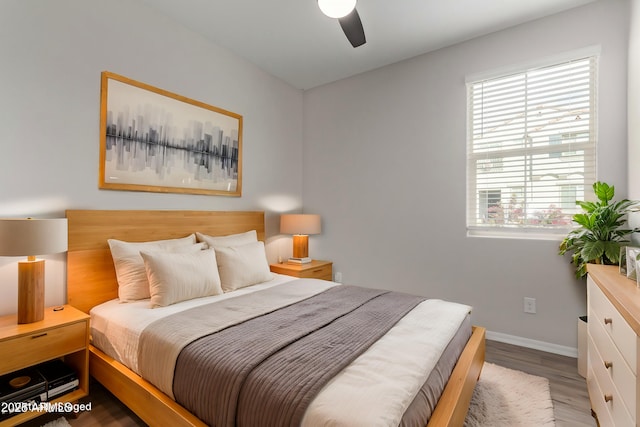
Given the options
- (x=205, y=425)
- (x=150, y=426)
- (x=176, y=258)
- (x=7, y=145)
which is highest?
(x=7, y=145)

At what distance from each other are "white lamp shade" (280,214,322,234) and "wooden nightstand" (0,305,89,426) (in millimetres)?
2057

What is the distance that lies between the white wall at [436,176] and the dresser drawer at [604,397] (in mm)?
853

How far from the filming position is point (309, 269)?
3.44 metres

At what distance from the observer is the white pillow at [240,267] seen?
2521mm

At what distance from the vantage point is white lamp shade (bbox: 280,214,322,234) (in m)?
3.57

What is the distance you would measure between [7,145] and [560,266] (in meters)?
4.04

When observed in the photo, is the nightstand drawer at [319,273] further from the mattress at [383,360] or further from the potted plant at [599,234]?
the potted plant at [599,234]

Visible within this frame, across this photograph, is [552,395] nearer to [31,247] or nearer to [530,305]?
[530,305]

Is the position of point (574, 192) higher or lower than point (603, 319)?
higher

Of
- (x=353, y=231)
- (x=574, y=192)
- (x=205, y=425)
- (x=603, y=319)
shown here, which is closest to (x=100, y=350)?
(x=205, y=425)

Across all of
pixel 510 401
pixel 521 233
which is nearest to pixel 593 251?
pixel 521 233

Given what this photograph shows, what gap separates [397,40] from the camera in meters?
2.98

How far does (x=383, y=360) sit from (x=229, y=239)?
201 cm

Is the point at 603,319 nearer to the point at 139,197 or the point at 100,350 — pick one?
the point at 100,350
